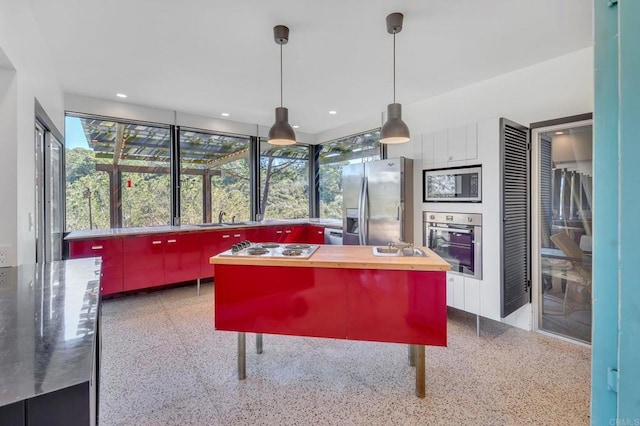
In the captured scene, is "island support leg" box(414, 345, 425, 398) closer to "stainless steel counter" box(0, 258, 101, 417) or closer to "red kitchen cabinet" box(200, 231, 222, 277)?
"stainless steel counter" box(0, 258, 101, 417)

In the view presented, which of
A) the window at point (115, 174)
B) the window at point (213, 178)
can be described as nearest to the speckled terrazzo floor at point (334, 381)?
the window at point (115, 174)

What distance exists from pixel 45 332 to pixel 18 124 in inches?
70.8

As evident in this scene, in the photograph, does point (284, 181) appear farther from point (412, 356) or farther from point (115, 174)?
point (412, 356)

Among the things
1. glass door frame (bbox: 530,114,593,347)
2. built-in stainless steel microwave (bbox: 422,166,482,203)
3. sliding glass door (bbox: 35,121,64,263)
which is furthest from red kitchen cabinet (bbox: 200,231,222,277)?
glass door frame (bbox: 530,114,593,347)

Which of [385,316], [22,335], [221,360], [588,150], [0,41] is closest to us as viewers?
[22,335]

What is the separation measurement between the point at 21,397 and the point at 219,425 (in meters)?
1.44

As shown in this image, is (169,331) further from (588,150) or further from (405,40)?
(588,150)

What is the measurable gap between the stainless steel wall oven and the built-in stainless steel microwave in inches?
7.0

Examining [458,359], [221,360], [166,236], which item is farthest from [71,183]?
[458,359]

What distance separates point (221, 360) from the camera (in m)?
2.51

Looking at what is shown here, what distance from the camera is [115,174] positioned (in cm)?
428

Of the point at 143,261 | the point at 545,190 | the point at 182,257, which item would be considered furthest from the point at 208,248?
the point at 545,190

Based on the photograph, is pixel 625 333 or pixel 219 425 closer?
A: pixel 625 333

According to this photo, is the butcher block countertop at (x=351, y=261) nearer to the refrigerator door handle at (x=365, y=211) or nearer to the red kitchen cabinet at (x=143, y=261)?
the refrigerator door handle at (x=365, y=211)
